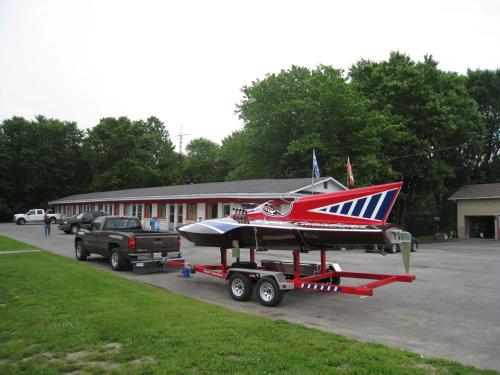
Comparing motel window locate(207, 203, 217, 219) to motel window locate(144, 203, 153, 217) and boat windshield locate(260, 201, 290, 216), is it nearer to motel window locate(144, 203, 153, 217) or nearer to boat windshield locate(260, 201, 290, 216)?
motel window locate(144, 203, 153, 217)

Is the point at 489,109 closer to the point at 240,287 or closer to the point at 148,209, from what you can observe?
the point at 148,209

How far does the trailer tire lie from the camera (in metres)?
9.38

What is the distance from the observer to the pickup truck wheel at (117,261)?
535 inches

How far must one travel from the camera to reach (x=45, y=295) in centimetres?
868

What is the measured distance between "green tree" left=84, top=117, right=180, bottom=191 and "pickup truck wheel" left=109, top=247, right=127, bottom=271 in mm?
49486

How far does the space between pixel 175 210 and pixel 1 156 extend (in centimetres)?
3760

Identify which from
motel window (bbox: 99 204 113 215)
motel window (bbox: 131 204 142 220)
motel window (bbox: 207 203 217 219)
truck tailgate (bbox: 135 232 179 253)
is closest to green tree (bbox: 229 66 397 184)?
motel window (bbox: 207 203 217 219)

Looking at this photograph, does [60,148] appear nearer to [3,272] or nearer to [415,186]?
[415,186]

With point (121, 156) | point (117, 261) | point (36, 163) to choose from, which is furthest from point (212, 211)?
point (36, 163)

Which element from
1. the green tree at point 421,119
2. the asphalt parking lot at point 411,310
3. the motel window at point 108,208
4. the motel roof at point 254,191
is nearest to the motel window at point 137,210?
the motel roof at point 254,191

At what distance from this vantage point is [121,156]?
210 feet

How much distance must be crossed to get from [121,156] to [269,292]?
193 ft

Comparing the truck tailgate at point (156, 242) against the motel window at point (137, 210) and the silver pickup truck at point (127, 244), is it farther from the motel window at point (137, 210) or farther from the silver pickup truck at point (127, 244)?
the motel window at point (137, 210)

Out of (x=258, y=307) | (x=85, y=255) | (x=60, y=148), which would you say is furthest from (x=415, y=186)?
(x=60, y=148)
